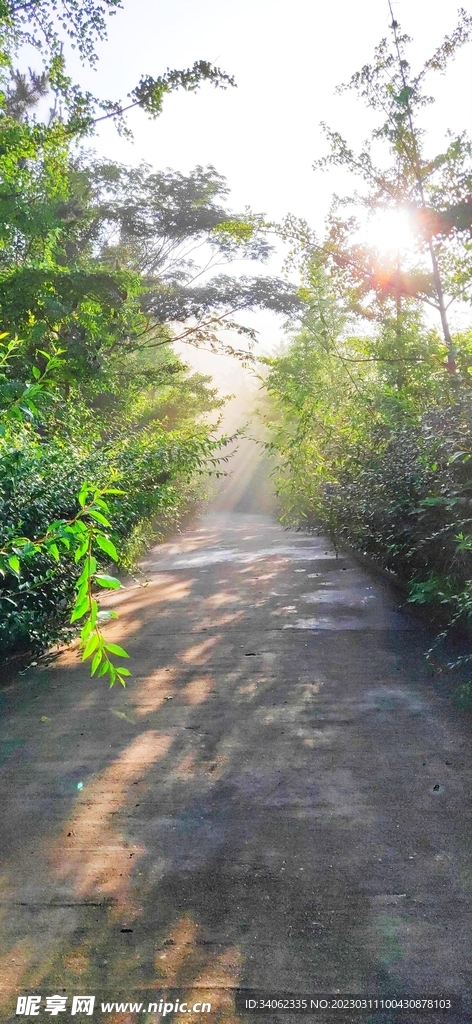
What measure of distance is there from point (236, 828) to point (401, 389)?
857 cm

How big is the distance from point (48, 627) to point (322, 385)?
32.7ft

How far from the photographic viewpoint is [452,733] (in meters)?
4.46

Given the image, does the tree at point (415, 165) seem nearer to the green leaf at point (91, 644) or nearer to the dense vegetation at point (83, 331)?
the dense vegetation at point (83, 331)

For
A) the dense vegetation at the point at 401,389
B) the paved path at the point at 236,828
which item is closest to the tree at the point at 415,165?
the dense vegetation at the point at 401,389

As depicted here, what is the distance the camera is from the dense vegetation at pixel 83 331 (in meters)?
4.44

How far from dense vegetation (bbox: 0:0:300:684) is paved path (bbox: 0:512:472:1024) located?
830 mm

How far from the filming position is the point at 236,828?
11.1 ft

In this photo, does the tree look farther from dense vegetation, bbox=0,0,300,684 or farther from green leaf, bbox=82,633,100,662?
green leaf, bbox=82,633,100,662

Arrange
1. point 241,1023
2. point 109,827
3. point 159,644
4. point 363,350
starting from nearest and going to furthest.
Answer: point 241,1023 < point 109,827 < point 159,644 < point 363,350

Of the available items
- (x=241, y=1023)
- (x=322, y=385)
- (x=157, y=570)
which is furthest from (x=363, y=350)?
(x=241, y=1023)

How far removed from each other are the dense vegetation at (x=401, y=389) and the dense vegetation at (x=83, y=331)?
2.14m

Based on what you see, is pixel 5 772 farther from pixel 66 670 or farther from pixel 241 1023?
pixel 241 1023

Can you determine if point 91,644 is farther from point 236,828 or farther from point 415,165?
point 415,165

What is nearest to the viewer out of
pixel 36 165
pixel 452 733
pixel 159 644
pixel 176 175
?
pixel 452 733
